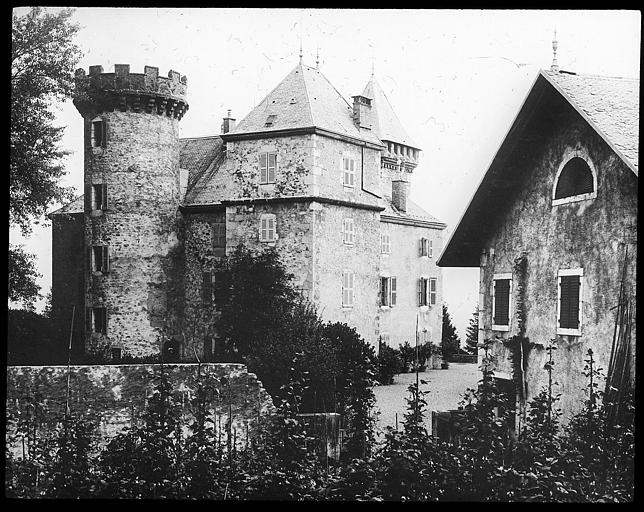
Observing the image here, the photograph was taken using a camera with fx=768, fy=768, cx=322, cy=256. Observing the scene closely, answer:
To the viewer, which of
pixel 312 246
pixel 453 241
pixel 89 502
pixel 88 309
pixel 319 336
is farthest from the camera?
pixel 88 309

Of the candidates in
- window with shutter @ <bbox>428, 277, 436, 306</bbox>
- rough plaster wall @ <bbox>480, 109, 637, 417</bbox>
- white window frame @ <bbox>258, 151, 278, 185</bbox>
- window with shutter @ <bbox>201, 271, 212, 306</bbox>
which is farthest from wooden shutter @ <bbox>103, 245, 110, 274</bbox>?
window with shutter @ <bbox>428, 277, 436, 306</bbox>

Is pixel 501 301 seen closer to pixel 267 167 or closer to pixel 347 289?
pixel 347 289

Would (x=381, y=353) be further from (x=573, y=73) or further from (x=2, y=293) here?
(x=2, y=293)

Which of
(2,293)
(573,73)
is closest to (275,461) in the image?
(2,293)

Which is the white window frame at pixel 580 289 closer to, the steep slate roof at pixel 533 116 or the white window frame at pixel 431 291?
the steep slate roof at pixel 533 116

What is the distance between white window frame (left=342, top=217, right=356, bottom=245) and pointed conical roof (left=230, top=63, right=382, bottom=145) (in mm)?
2573

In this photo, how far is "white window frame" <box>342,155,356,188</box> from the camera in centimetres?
2292

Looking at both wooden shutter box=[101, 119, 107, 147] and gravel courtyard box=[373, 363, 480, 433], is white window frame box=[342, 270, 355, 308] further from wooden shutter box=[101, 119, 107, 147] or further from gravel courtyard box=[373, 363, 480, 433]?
wooden shutter box=[101, 119, 107, 147]

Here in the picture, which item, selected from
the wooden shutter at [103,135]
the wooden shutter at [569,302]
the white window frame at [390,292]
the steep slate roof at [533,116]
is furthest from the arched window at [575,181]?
the white window frame at [390,292]

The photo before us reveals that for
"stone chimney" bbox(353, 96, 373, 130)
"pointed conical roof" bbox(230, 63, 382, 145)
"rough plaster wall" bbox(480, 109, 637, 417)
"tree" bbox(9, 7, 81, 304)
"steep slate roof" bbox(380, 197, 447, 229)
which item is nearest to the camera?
"rough plaster wall" bbox(480, 109, 637, 417)

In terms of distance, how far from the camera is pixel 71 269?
22.9 m

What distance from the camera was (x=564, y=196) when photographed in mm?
12758

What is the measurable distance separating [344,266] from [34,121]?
11.1 metres

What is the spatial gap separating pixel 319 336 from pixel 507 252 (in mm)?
5202
